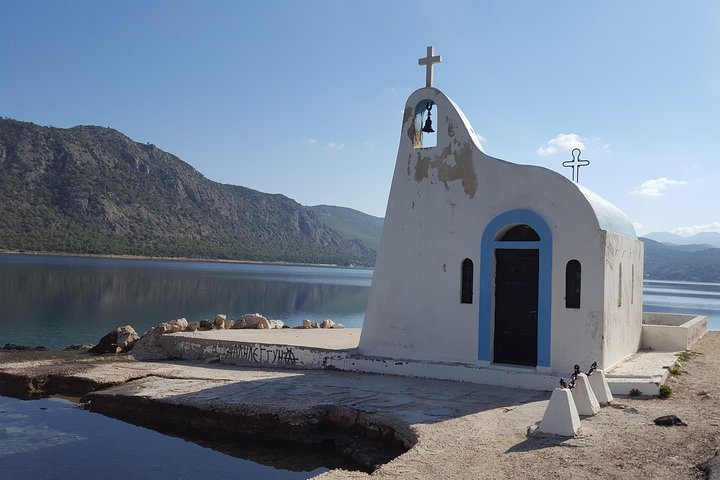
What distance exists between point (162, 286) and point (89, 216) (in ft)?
147

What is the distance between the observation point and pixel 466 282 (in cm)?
1120

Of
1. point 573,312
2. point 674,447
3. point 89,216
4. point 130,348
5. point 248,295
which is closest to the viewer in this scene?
point 674,447

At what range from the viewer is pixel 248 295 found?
4891cm

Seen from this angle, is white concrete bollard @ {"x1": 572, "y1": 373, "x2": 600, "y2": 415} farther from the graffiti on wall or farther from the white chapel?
the graffiti on wall

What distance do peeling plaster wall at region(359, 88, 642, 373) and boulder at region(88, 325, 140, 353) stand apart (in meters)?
6.85

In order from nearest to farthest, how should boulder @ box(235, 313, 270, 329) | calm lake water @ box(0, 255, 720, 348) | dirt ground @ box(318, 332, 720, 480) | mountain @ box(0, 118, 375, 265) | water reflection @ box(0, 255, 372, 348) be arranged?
dirt ground @ box(318, 332, 720, 480), boulder @ box(235, 313, 270, 329), calm lake water @ box(0, 255, 720, 348), water reflection @ box(0, 255, 372, 348), mountain @ box(0, 118, 375, 265)

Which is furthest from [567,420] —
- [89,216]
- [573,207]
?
[89,216]

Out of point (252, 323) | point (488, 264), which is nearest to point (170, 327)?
point (252, 323)

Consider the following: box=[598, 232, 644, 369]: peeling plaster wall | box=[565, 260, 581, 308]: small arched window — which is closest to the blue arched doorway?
box=[565, 260, 581, 308]: small arched window

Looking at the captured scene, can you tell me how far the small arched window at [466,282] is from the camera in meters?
11.1

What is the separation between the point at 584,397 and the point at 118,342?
472 inches

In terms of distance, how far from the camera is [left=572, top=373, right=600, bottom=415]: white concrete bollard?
26.1ft

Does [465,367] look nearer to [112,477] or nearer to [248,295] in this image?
[112,477]

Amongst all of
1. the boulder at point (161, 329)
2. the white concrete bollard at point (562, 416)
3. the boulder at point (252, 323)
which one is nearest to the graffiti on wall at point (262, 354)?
the boulder at point (161, 329)
